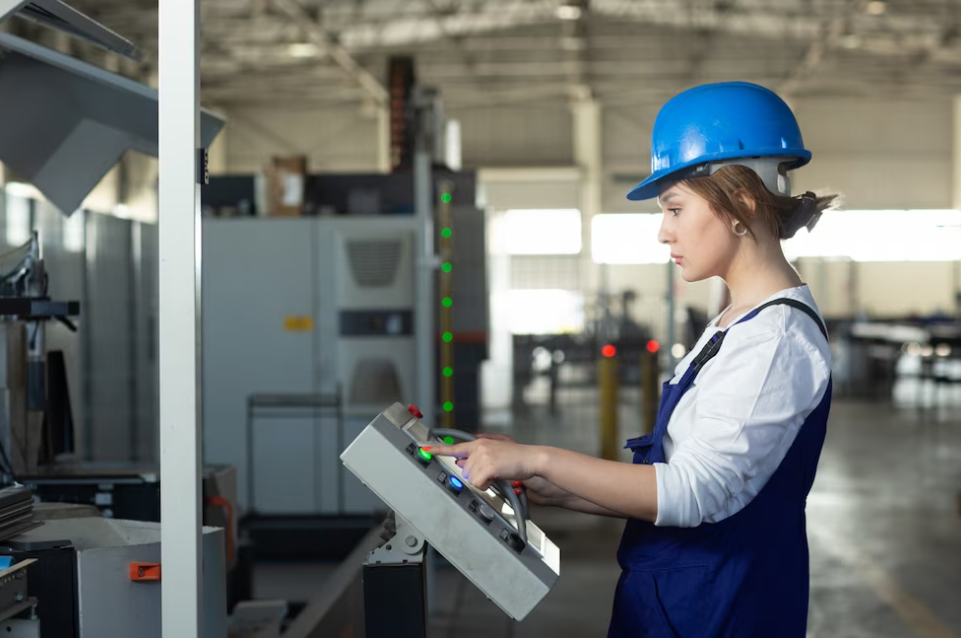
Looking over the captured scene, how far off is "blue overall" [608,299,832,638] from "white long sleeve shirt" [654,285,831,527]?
5 centimetres

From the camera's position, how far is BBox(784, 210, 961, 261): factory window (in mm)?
20547

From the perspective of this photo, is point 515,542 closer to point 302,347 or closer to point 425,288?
point 425,288

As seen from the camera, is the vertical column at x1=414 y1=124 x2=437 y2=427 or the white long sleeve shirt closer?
the white long sleeve shirt

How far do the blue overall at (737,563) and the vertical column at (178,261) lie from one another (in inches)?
29.4

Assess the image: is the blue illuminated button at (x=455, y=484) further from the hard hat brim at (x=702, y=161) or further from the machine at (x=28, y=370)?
the machine at (x=28, y=370)

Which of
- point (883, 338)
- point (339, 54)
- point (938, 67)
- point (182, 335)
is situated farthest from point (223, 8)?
point (182, 335)

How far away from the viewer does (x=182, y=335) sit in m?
1.66

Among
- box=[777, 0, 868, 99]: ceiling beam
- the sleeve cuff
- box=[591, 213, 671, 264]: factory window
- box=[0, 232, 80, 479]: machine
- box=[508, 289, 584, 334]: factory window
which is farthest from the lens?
box=[591, 213, 671, 264]: factory window

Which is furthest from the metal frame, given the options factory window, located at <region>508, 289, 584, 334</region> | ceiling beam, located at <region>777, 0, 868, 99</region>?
factory window, located at <region>508, 289, 584, 334</region>

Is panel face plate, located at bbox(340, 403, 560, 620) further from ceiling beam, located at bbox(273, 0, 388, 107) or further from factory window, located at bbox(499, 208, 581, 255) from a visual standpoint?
factory window, located at bbox(499, 208, 581, 255)

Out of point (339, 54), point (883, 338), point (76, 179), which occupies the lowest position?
point (883, 338)

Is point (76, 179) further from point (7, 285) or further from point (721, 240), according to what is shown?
point (721, 240)

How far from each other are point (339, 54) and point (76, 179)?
14519 millimetres

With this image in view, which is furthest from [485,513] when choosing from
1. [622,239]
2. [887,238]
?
[887,238]
